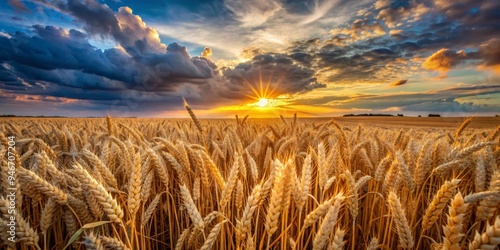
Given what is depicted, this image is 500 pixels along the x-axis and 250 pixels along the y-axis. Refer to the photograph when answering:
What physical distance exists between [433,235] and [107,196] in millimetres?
2468

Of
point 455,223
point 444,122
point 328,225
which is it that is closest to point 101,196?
point 328,225

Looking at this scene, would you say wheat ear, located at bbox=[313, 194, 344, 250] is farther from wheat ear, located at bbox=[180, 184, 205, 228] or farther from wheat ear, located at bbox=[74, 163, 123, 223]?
wheat ear, located at bbox=[74, 163, 123, 223]

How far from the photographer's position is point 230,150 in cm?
308

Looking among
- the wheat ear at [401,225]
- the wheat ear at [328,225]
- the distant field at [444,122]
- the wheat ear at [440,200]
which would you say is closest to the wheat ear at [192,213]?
the wheat ear at [328,225]

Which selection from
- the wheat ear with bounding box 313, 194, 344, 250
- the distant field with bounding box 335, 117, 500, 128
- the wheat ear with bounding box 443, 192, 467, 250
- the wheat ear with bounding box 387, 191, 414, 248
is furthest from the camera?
the distant field with bounding box 335, 117, 500, 128

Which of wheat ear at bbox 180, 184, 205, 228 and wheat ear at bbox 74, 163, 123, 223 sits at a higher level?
wheat ear at bbox 74, 163, 123, 223

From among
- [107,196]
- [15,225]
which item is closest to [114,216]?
[107,196]

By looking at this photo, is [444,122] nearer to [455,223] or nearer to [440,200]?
[440,200]

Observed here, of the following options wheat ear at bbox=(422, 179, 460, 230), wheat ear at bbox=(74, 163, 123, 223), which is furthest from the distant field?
wheat ear at bbox=(74, 163, 123, 223)

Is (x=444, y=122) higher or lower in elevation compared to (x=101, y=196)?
lower

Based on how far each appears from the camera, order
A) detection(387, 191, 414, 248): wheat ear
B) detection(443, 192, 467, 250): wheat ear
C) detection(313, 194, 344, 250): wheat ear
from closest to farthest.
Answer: detection(443, 192, 467, 250): wheat ear
detection(313, 194, 344, 250): wheat ear
detection(387, 191, 414, 248): wheat ear

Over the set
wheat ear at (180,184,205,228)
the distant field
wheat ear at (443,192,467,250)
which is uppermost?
wheat ear at (443,192,467,250)

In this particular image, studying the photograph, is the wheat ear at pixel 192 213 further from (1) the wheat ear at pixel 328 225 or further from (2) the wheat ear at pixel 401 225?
(2) the wheat ear at pixel 401 225

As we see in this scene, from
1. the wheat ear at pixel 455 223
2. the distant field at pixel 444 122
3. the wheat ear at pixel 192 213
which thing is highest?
the wheat ear at pixel 455 223
